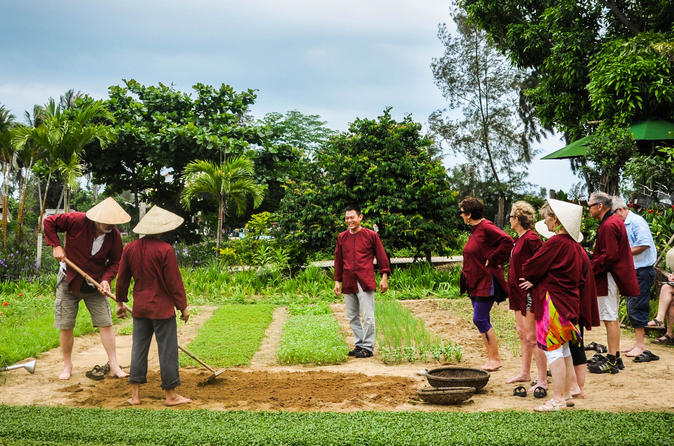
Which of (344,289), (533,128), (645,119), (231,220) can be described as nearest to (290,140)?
(231,220)

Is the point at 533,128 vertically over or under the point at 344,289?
over

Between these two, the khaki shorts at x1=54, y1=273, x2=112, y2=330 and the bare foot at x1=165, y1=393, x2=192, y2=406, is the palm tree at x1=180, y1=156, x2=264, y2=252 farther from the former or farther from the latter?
the bare foot at x1=165, y1=393, x2=192, y2=406

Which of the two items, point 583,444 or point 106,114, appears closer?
point 583,444

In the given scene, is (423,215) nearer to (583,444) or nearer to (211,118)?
(583,444)

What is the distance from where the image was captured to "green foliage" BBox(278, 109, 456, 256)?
12.9 metres

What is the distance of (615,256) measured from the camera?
6461 millimetres

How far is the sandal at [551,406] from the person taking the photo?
504cm

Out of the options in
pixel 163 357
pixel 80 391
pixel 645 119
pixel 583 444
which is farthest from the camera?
pixel 645 119

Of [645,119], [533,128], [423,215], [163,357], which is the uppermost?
[533,128]

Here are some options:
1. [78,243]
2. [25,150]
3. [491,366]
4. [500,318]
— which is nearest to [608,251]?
[491,366]

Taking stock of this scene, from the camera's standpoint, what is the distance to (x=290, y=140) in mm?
32375

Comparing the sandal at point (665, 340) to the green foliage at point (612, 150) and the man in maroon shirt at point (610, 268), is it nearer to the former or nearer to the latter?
the man in maroon shirt at point (610, 268)

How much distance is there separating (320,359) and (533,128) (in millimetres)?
28206

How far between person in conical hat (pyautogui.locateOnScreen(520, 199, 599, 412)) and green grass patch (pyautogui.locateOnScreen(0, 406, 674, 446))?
41 centimetres
